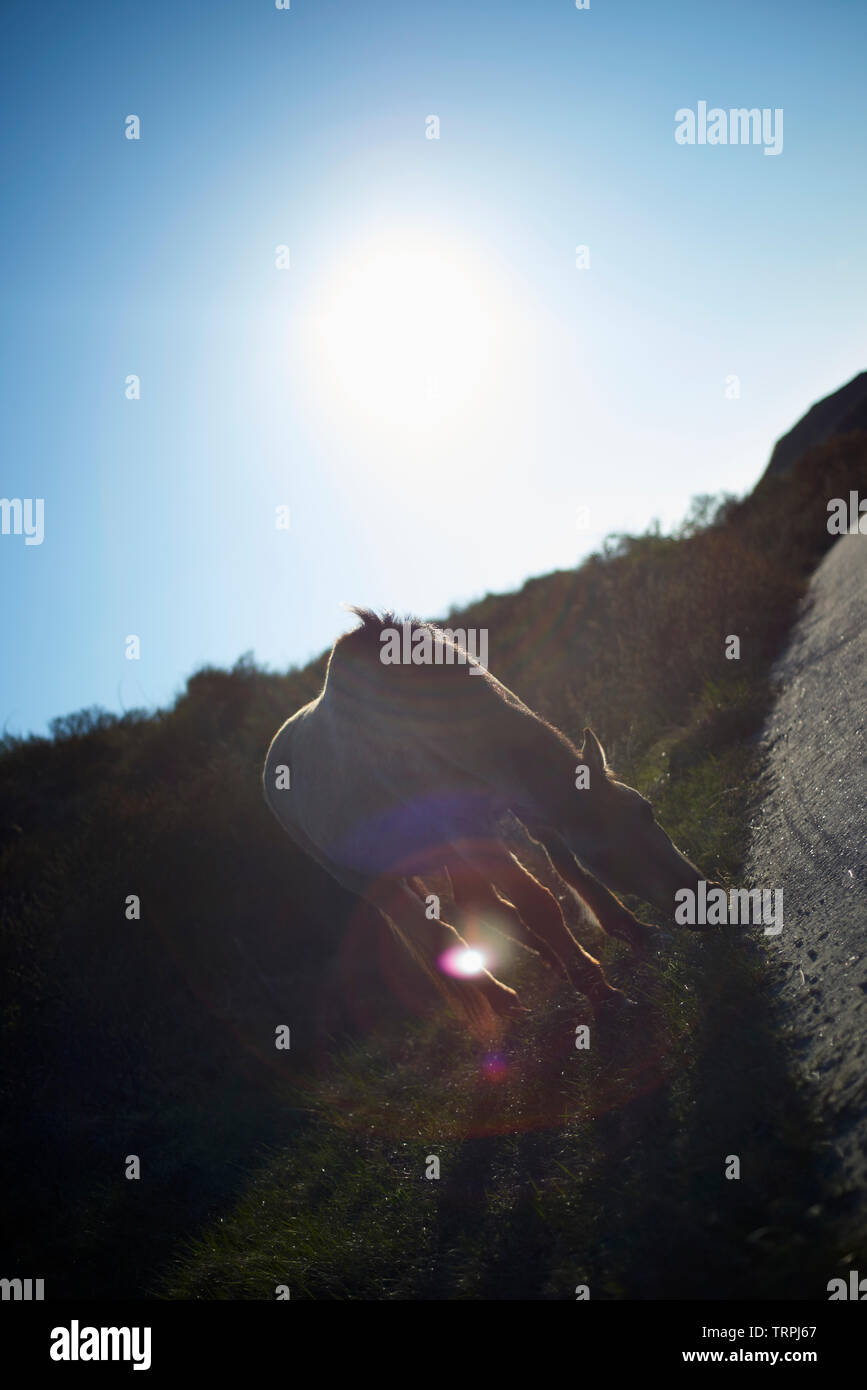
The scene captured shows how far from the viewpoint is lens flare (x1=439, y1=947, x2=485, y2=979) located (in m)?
4.85

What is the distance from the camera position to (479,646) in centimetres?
1387

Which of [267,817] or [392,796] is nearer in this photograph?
[392,796]

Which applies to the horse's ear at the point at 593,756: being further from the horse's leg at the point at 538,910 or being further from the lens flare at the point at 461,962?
the lens flare at the point at 461,962

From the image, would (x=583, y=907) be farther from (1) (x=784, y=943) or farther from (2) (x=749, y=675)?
(2) (x=749, y=675)

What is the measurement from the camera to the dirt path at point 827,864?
226cm

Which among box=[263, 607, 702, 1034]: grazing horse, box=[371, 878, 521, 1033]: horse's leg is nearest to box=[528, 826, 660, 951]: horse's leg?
box=[263, 607, 702, 1034]: grazing horse

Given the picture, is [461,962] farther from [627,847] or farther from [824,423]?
[824,423]

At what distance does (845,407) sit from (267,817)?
14.5 m

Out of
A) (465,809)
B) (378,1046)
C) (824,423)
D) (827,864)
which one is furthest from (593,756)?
(824,423)

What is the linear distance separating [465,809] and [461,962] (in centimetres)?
112

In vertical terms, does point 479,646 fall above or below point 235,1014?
above

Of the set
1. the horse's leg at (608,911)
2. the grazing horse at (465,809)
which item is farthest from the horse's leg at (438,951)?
the horse's leg at (608,911)

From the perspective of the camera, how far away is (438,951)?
5.37 metres
